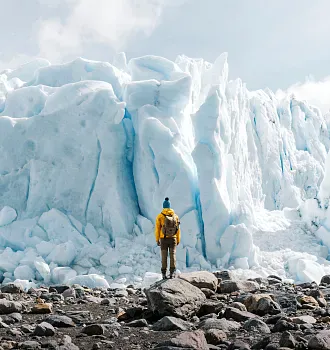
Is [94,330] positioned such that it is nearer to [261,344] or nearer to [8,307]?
[261,344]

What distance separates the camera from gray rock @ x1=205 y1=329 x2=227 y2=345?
3977mm

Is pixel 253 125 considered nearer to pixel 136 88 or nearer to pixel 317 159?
pixel 317 159

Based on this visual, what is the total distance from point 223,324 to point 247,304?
1.18m

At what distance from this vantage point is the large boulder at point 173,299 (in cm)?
504

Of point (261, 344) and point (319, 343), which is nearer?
point (319, 343)

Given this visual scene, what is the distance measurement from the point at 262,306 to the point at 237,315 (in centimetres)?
55

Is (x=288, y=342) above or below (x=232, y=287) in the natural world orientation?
below

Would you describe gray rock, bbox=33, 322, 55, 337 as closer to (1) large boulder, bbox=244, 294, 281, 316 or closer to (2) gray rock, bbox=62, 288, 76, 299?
(1) large boulder, bbox=244, 294, 281, 316

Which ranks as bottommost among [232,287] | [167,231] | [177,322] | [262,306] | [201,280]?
[177,322]

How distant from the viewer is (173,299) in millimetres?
5105

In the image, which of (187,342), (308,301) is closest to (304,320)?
(308,301)

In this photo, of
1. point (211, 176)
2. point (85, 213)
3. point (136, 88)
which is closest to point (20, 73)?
point (136, 88)

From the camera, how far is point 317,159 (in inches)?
1341

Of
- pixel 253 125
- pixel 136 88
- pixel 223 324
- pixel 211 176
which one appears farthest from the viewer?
pixel 253 125
